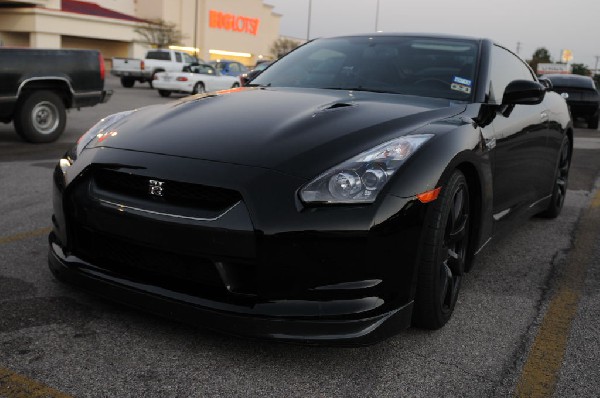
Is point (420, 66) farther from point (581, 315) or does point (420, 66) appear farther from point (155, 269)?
point (155, 269)

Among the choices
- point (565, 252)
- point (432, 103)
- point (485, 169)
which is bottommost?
point (565, 252)

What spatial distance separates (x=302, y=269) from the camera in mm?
2420

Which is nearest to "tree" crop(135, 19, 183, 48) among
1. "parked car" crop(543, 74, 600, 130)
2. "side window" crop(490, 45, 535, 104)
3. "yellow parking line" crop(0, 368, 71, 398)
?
"parked car" crop(543, 74, 600, 130)

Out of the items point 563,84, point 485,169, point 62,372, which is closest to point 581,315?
point 485,169

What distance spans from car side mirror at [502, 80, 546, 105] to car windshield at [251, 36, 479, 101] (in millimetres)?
237

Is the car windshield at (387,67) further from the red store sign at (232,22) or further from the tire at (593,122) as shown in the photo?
the red store sign at (232,22)

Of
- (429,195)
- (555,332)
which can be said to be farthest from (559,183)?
(429,195)

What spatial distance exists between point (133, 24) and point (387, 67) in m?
48.8

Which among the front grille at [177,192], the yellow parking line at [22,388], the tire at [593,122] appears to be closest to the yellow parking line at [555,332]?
the front grille at [177,192]

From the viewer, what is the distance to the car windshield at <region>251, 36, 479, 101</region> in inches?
148

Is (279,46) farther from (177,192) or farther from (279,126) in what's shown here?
(177,192)

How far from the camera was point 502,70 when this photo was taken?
166 inches

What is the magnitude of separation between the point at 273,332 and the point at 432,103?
1683 millimetres

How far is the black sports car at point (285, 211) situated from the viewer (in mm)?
2422
